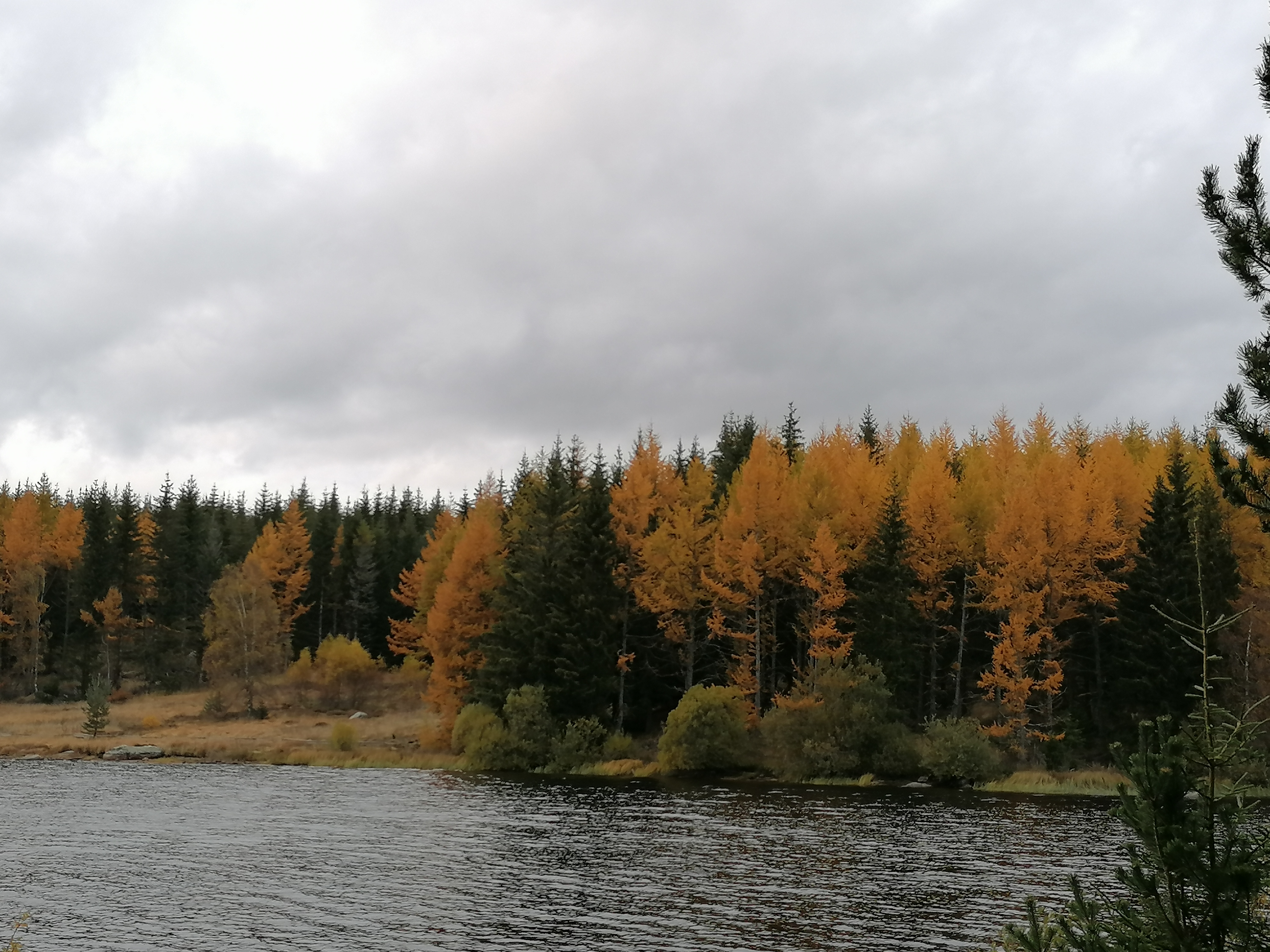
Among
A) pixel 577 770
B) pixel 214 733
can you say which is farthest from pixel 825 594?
pixel 214 733

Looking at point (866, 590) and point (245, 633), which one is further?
point (245, 633)

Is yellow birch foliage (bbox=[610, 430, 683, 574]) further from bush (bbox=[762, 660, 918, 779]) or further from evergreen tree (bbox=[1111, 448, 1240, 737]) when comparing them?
evergreen tree (bbox=[1111, 448, 1240, 737])

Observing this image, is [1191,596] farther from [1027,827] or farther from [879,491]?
[1027,827]

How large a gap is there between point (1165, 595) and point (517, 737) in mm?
38730

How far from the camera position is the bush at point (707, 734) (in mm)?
56844

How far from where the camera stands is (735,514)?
202ft

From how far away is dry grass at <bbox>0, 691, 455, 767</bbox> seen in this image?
64.4 m

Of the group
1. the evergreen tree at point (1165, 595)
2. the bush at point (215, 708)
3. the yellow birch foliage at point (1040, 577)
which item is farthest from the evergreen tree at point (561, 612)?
the evergreen tree at point (1165, 595)

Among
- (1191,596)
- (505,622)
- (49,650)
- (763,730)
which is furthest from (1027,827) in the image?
(49,650)

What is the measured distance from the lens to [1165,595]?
2304 inches

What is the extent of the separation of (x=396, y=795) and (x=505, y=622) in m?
18.1

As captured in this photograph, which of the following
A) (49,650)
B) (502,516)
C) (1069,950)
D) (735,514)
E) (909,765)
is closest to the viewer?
(1069,950)

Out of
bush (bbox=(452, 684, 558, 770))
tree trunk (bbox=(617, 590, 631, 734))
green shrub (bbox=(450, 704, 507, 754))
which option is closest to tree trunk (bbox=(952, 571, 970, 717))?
tree trunk (bbox=(617, 590, 631, 734))

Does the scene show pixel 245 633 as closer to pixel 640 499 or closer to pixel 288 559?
pixel 288 559
